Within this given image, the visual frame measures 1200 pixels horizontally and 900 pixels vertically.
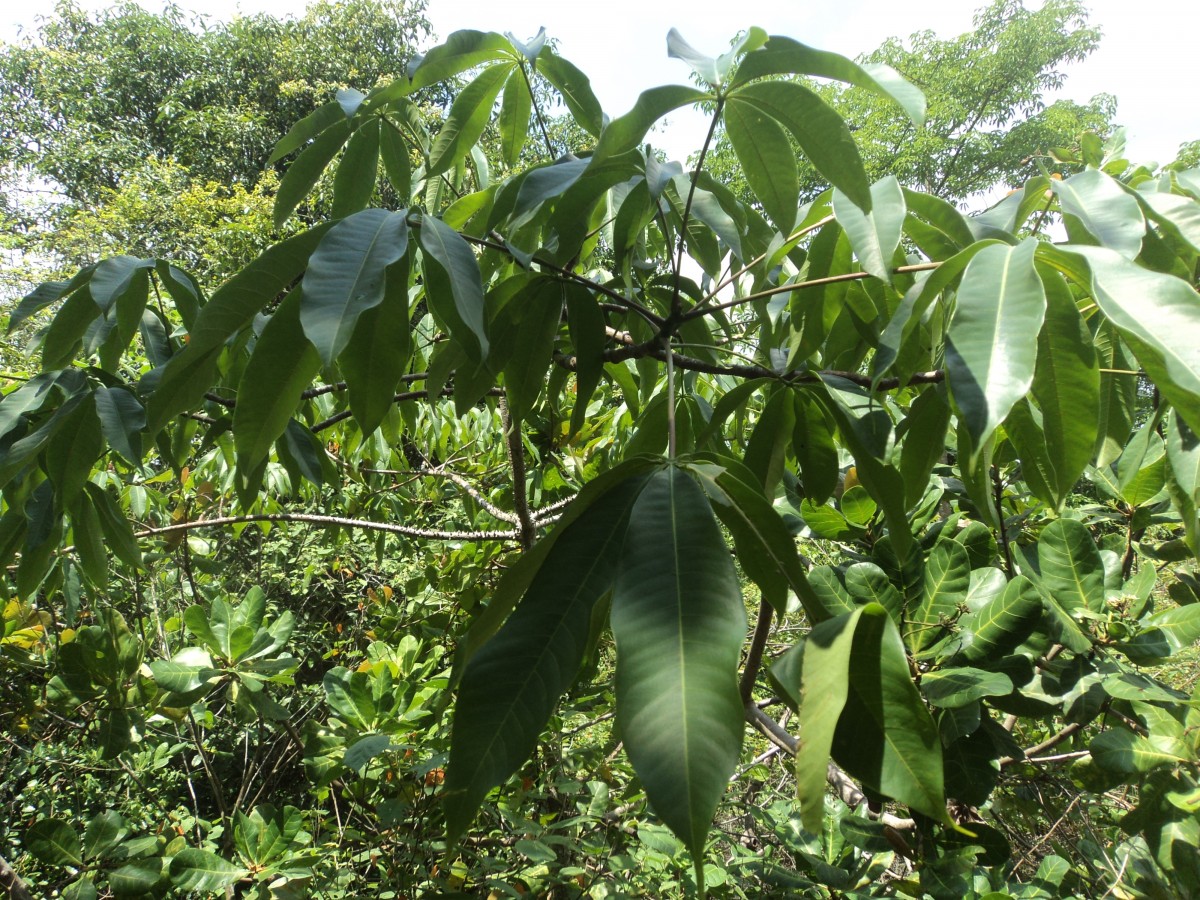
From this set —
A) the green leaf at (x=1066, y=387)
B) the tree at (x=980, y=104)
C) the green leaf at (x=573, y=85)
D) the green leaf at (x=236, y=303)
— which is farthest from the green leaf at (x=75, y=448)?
the tree at (x=980, y=104)

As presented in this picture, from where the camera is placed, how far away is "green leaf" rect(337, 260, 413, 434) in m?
0.44

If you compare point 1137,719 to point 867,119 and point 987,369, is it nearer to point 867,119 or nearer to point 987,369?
point 987,369

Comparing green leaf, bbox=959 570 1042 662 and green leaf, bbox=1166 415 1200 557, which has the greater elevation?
green leaf, bbox=1166 415 1200 557

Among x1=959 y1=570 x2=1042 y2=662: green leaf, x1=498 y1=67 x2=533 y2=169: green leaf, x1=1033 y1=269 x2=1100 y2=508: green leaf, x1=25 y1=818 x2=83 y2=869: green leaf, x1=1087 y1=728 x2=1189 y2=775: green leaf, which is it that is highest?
x1=498 y1=67 x2=533 y2=169: green leaf

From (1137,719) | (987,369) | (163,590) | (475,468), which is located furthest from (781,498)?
(163,590)

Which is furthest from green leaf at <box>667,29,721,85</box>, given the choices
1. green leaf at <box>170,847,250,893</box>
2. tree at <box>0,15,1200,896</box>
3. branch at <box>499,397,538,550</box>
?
green leaf at <box>170,847,250,893</box>

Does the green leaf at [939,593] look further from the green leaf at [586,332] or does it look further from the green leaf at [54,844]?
the green leaf at [54,844]

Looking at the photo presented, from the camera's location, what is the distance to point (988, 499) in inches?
17.6

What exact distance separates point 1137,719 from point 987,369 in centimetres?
62

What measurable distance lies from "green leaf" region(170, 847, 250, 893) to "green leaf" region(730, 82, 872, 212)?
109 centimetres

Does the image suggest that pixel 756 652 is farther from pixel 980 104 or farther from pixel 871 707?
pixel 980 104

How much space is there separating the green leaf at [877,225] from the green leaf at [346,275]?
32cm

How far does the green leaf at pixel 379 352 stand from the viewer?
0.44 meters

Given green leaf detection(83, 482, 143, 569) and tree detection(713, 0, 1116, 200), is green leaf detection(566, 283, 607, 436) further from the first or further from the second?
tree detection(713, 0, 1116, 200)
